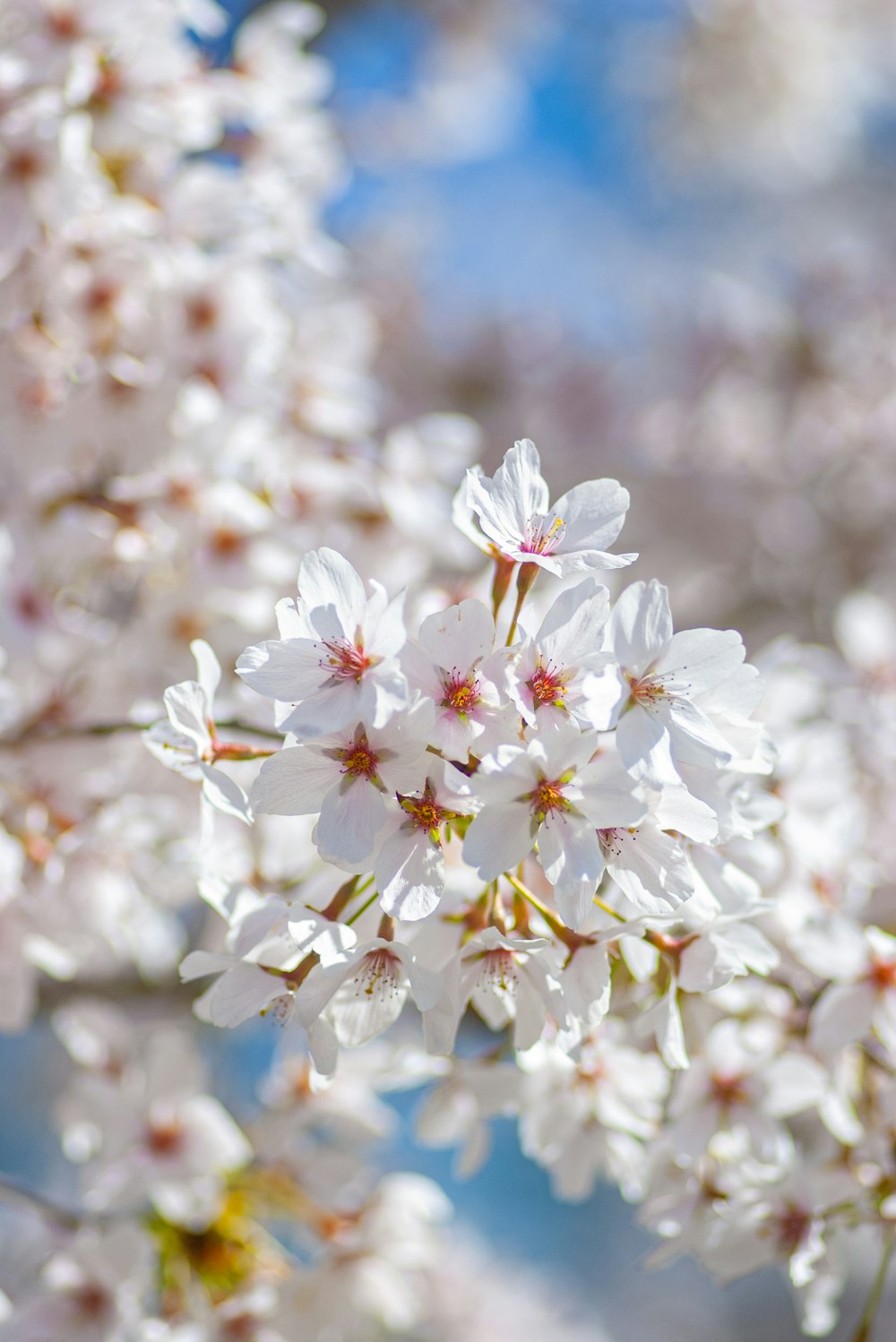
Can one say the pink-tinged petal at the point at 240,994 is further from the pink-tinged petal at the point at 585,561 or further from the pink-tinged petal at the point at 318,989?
the pink-tinged petal at the point at 585,561

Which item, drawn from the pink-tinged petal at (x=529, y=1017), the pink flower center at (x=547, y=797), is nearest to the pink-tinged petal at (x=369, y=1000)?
the pink-tinged petal at (x=529, y=1017)

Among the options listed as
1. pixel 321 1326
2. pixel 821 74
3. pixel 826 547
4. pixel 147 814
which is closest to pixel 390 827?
pixel 147 814

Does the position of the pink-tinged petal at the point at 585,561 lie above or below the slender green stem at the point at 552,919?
above

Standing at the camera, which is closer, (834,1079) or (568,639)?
(568,639)

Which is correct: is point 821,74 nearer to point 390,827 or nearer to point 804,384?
point 804,384

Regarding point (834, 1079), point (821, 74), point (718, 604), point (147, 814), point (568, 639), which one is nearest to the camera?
point (568, 639)
